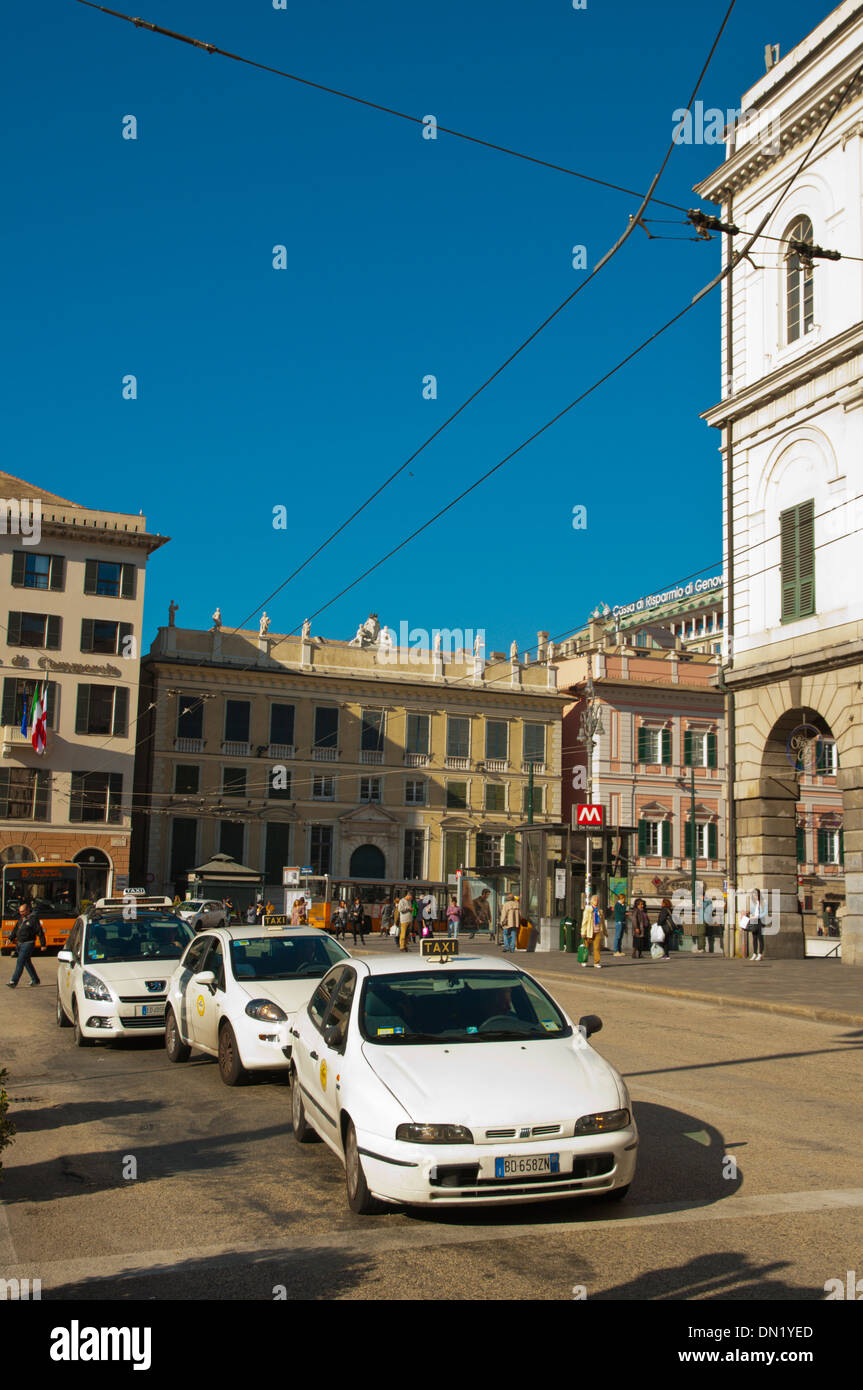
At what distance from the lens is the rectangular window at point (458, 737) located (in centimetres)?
6269

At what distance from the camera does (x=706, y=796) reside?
6438cm

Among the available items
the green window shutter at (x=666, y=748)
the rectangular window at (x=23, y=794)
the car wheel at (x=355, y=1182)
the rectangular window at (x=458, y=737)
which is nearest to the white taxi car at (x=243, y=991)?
the car wheel at (x=355, y=1182)

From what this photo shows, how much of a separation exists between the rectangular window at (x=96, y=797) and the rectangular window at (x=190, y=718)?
4.88m

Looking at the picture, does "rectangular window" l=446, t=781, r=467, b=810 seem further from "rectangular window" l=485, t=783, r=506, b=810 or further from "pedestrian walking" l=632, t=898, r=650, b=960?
"pedestrian walking" l=632, t=898, r=650, b=960

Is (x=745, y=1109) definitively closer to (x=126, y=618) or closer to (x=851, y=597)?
(x=851, y=597)

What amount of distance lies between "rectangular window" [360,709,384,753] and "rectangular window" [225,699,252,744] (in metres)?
5.92

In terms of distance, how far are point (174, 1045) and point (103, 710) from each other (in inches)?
1695

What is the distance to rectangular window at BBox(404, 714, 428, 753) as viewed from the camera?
6184 cm

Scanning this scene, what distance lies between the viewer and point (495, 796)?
63.0 meters

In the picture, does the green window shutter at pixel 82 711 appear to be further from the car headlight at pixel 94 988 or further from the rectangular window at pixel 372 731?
the car headlight at pixel 94 988

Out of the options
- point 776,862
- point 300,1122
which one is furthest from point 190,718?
point 300,1122

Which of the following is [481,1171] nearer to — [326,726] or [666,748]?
[326,726]
